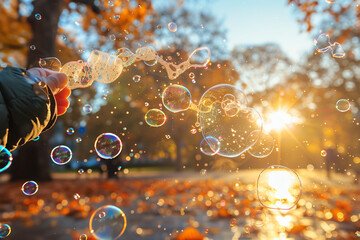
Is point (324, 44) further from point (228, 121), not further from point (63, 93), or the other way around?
point (63, 93)

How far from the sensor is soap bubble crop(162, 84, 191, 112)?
341cm

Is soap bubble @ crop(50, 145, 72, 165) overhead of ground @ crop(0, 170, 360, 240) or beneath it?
overhead

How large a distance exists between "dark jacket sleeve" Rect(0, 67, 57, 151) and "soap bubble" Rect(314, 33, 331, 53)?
3597mm

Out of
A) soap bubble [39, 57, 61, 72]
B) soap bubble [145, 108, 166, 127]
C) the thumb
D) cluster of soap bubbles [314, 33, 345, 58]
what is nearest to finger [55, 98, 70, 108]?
the thumb

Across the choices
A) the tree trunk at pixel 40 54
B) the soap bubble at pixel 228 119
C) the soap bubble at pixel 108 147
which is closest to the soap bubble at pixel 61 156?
the soap bubble at pixel 108 147

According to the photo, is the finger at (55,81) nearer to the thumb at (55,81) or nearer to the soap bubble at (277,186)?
the thumb at (55,81)

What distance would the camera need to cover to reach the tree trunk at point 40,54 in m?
7.59

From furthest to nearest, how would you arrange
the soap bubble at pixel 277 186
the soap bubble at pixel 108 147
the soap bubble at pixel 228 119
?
1. the soap bubble at pixel 108 147
2. the soap bubble at pixel 277 186
3. the soap bubble at pixel 228 119

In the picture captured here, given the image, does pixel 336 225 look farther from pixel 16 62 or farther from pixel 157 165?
pixel 157 165

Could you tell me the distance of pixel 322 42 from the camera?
148 inches

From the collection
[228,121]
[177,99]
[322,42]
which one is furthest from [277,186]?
[322,42]

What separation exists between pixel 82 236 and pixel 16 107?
244cm

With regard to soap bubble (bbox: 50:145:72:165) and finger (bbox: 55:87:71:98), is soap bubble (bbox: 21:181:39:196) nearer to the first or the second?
soap bubble (bbox: 50:145:72:165)

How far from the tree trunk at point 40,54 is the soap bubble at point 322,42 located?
6015mm
